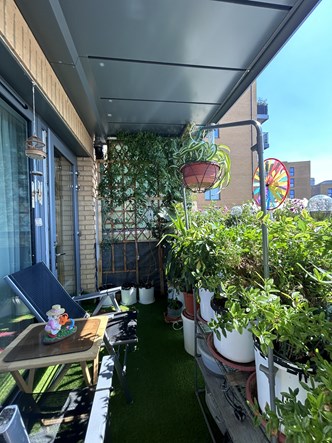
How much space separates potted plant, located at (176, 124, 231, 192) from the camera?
1390 millimetres

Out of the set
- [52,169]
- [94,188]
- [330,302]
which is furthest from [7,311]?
[94,188]

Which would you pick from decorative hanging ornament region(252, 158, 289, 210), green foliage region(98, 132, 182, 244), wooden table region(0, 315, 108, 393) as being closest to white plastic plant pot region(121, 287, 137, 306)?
green foliage region(98, 132, 182, 244)

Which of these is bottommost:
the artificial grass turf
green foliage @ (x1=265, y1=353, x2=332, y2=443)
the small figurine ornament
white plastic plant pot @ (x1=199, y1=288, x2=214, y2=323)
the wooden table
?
the artificial grass turf

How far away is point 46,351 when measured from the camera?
1173mm

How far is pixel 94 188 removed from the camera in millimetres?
3504

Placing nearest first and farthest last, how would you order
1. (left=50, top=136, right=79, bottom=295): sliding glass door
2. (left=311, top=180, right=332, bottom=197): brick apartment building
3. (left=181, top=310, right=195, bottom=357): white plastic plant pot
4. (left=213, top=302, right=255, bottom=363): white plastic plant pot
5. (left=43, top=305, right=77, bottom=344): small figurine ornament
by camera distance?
(left=213, top=302, right=255, bottom=363): white plastic plant pot, (left=43, top=305, right=77, bottom=344): small figurine ornament, (left=181, top=310, right=195, bottom=357): white plastic plant pot, (left=50, top=136, right=79, bottom=295): sliding glass door, (left=311, top=180, right=332, bottom=197): brick apartment building

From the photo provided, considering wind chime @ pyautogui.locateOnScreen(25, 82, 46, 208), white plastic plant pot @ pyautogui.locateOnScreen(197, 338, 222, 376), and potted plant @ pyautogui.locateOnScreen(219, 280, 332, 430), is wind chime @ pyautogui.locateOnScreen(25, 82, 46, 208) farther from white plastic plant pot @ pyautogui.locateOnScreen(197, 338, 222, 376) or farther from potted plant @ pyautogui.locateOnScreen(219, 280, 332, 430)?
white plastic plant pot @ pyautogui.locateOnScreen(197, 338, 222, 376)

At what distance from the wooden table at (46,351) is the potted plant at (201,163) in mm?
1133

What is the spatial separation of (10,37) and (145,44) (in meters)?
0.97

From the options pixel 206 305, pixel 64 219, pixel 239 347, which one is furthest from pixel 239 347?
pixel 64 219

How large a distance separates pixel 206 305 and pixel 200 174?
0.83 meters

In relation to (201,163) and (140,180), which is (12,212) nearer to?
(201,163)

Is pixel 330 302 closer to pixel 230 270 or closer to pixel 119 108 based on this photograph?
pixel 230 270

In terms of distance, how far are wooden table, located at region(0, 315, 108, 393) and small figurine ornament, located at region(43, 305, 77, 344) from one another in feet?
0.09
